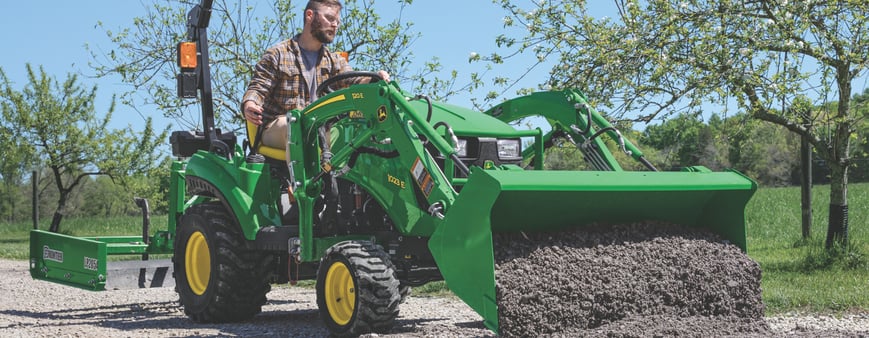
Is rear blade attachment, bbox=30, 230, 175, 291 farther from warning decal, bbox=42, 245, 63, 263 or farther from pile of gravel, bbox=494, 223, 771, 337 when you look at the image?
pile of gravel, bbox=494, 223, 771, 337

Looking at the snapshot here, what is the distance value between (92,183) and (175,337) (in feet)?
198

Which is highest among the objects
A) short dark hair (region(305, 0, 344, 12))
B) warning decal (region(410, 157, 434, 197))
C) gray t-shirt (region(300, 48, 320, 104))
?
short dark hair (region(305, 0, 344, 12))

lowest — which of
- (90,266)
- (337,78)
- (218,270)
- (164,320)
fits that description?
(164,320)

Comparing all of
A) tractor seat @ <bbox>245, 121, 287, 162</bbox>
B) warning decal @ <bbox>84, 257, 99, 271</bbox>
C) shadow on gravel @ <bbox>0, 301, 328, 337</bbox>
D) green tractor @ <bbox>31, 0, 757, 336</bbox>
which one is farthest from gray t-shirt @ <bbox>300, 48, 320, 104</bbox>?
warning decal @ <bbox>84, 257, 99, 271</bbox>

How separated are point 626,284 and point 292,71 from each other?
2956mm

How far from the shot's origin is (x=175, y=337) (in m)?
6.33

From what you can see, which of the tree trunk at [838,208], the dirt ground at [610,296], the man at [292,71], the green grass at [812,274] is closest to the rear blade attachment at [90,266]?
the dirt ground at [610,296]

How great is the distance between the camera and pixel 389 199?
5879 millimetres

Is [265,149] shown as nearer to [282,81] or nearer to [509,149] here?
[282,81]

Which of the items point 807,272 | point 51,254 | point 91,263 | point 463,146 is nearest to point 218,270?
point 91,263

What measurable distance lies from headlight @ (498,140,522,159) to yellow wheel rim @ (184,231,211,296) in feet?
7.95

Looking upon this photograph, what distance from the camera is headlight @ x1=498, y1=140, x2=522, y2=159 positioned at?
618 centimetres

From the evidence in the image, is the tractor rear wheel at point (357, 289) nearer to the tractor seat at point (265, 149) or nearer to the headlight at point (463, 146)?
the headlight at point (463, 146)

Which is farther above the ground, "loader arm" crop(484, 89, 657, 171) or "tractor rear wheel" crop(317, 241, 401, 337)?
"loader arm" crop(484, 89, 657, 171)
